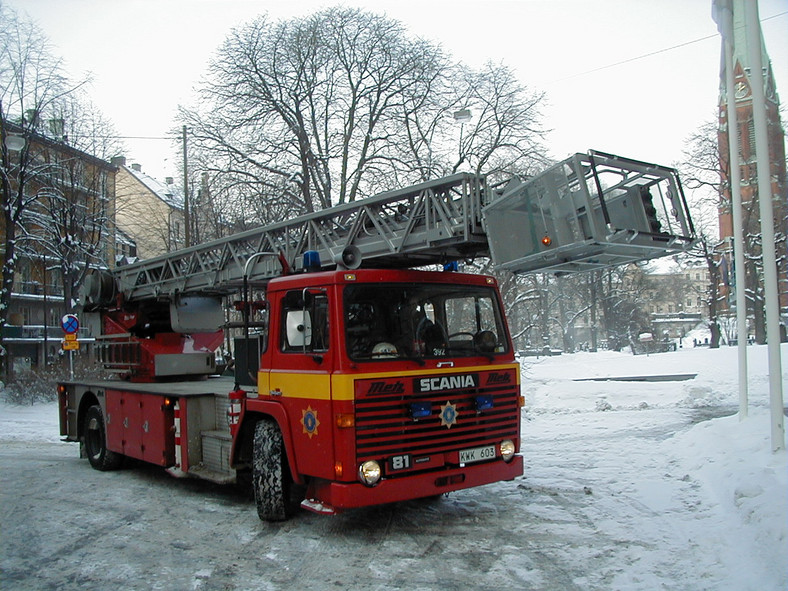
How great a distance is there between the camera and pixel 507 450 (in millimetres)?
6496

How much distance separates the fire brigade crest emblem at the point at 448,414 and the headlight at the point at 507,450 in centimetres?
69

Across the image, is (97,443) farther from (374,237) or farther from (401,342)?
(401,342)

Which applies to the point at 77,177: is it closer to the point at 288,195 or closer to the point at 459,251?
the point at 288,195

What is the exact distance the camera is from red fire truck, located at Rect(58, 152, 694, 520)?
5715 millimetres

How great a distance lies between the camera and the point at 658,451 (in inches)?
380

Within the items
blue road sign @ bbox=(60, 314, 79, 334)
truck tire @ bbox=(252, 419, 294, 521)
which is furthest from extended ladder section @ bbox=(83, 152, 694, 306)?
blue road sign @ bbox=(60, 314, 79, 334)

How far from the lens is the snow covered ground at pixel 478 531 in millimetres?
5113

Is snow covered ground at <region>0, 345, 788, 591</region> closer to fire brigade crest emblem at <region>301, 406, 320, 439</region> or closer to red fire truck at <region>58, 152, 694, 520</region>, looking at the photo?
red fire truck at <region>58, 152, 694, 520</region>

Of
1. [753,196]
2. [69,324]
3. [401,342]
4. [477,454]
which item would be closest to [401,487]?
[477,454]

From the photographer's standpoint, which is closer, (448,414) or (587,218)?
(587,218)

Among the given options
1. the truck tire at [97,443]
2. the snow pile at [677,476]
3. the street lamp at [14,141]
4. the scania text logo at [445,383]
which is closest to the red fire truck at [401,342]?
the scania text logo at [445,383]

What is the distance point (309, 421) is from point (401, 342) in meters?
1.08

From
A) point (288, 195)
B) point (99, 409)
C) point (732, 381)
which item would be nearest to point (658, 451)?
point (99, 409)

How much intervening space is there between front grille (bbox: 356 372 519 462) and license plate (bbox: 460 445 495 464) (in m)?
0.05
